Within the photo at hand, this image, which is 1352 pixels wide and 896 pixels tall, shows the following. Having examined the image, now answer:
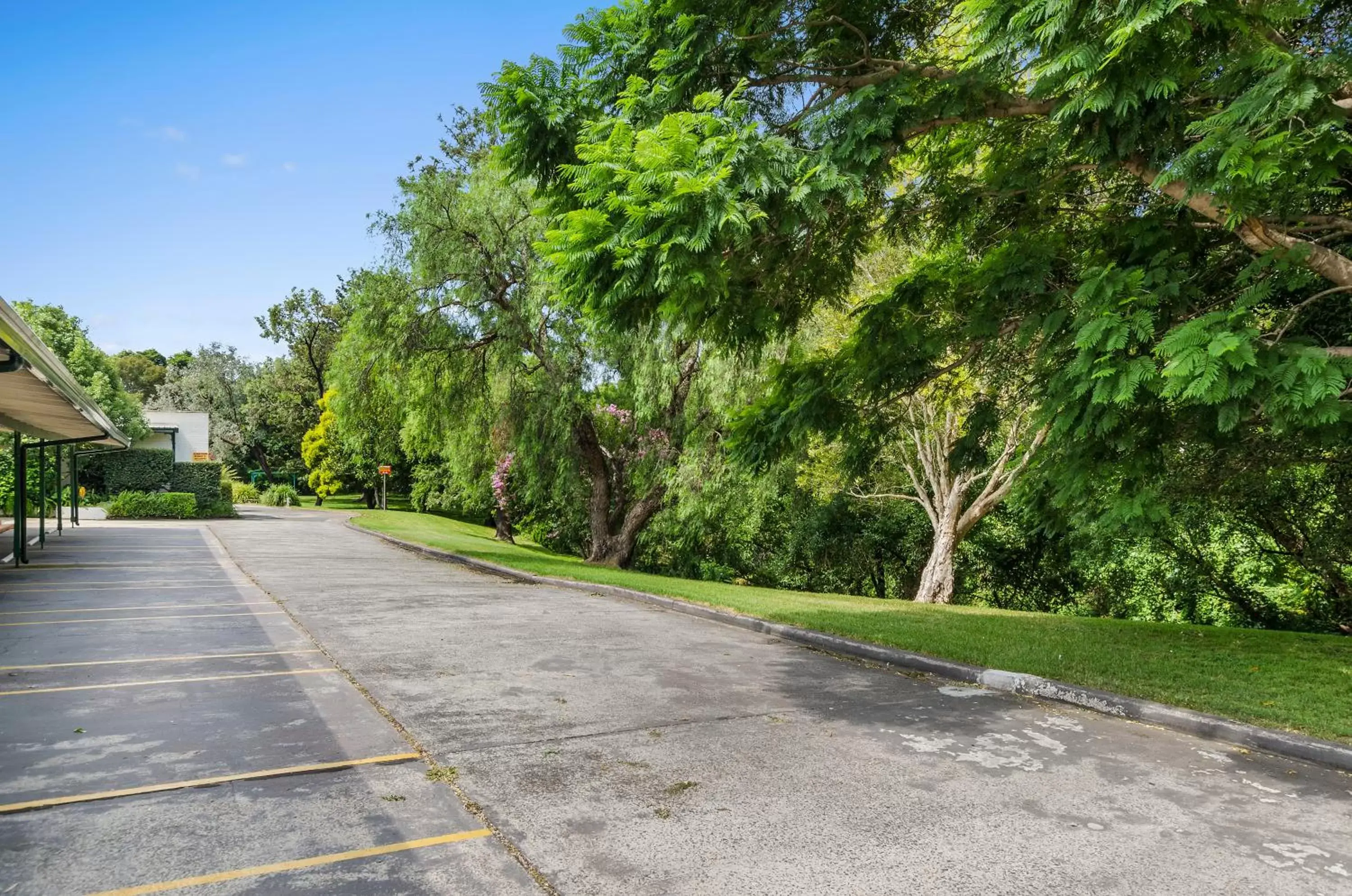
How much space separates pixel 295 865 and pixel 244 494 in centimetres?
4849

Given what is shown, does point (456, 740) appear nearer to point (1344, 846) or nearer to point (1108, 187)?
point (1344, 846)

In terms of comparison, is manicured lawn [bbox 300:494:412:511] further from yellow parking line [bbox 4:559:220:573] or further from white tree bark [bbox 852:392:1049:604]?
white tree bark [bbox 852:392:1049:604]

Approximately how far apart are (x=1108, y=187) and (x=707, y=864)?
842cm

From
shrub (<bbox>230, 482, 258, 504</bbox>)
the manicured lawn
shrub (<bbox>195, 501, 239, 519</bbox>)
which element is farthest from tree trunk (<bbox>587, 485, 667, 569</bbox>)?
shrub (<bbox>230, 482, 258, 504</bbox>)

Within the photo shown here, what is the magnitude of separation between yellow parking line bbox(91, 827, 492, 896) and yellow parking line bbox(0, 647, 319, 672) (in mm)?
4783

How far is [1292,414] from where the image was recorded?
17.3ft

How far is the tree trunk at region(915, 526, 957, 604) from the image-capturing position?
18.3m

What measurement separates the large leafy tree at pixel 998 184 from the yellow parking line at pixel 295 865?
372cm

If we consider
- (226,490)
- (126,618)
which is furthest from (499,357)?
(226,490)

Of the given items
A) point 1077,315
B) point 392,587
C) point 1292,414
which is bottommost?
point 392,587

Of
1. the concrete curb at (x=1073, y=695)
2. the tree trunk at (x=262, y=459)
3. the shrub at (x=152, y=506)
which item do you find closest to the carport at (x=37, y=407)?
the concrete curb at (x=1073, y=695)

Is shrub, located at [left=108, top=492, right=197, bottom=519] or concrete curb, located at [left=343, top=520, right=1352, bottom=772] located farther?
shrub, located at [left=108, top=492, right=197, bottom=519]

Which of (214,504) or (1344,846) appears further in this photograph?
(214,504)

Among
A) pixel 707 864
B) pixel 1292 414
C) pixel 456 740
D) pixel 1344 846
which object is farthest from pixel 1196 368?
pixel 456 740
